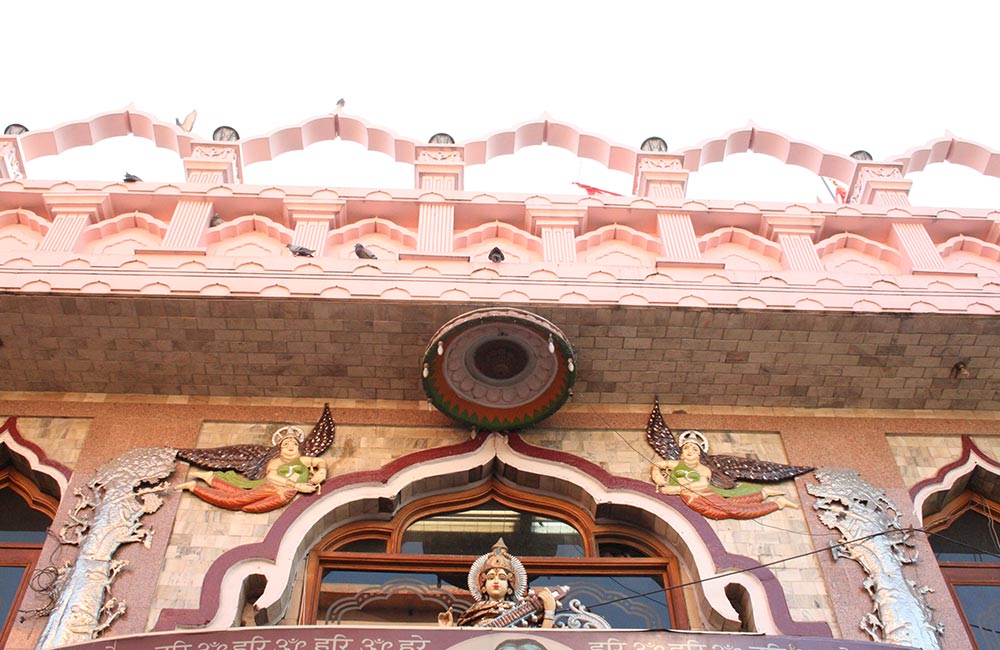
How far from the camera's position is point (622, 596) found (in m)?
9.64

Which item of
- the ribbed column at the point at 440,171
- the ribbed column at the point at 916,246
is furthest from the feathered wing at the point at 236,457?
the ribbed column at the point at 916,246

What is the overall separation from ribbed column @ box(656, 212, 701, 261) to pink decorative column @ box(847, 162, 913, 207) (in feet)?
9.18

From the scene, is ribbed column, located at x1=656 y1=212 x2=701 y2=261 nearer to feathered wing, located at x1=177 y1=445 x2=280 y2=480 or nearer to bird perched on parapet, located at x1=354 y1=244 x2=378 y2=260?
bird perched on parapet, located at x1=354 y1=244 x2=378 y2=260

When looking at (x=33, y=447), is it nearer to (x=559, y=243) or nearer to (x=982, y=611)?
(x=559, y=243)

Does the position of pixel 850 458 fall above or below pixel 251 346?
below

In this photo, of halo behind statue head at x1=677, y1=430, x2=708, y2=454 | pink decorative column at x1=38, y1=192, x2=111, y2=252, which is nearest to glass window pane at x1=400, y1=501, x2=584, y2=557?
halo behind statue head at x1=677, y1=430, x2=708, y2=454

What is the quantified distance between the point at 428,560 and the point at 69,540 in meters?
3.23

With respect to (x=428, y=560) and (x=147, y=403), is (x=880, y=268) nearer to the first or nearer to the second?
(x=428, y=560)

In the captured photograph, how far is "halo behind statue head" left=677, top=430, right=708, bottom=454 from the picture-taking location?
1058 cm

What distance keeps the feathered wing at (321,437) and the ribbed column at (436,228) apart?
2.21 meters

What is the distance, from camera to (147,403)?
10766mm

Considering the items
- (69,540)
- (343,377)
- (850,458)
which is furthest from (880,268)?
(69,540)

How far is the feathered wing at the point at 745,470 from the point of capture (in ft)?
33.6

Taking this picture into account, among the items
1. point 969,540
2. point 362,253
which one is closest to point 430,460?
point 362,253
